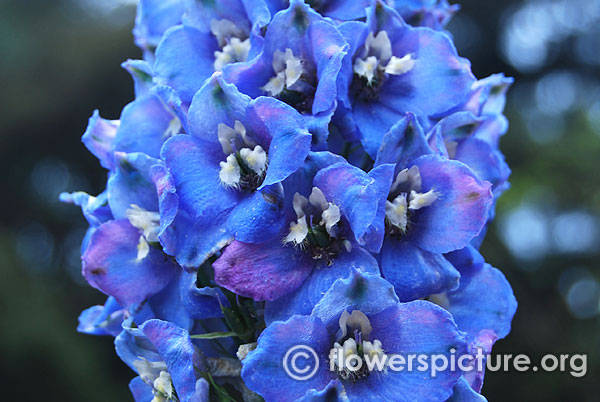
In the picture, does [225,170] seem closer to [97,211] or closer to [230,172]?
[230,172]

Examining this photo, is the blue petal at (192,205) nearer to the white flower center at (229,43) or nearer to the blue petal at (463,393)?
the white flower center at (229,43)

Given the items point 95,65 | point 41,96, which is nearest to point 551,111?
point 95,65

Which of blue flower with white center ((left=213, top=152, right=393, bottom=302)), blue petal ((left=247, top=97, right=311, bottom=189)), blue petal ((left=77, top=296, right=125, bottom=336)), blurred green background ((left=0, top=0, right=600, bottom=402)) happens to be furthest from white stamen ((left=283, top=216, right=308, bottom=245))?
blurred green background ((left=0, top=0, right=600, bottom=402))

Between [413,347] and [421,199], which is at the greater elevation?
[421,199]

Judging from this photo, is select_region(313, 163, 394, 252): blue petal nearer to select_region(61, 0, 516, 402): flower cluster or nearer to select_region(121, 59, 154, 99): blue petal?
select_region(61, 0, 516, 402): flower cluster

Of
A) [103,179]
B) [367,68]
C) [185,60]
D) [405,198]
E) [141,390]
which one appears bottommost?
[103,179]

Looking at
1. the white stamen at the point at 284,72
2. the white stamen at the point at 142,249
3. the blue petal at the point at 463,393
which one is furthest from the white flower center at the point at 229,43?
the blue petal at the point at 463,393

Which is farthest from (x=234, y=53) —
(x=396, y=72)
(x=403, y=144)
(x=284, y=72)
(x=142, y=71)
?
(x=403, y=144)

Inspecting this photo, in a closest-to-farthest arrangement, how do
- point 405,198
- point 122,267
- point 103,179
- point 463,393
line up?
point 463,393, point 405,198, point 122,267, point 103,179
